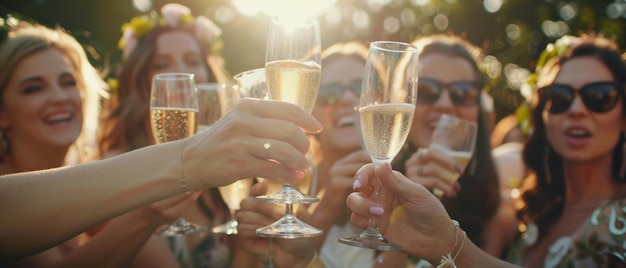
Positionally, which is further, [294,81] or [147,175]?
[294,81]

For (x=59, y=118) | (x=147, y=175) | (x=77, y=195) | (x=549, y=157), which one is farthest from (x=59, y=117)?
(x=549, y=157)

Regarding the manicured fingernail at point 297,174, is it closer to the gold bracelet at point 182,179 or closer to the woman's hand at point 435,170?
the gold bracelet at point 182,179

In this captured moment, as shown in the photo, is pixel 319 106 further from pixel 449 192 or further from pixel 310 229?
pixel 310 229

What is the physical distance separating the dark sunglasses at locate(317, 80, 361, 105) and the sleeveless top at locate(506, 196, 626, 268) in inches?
62.0

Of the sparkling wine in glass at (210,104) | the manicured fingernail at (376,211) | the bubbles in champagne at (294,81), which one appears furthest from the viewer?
the sparkling wine in glass at (210,104)

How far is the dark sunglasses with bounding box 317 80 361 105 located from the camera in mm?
4472

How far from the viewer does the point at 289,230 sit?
2557 mm

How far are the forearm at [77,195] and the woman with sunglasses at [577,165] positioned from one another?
8.67ft

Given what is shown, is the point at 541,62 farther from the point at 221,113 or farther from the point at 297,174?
the point at 297,174

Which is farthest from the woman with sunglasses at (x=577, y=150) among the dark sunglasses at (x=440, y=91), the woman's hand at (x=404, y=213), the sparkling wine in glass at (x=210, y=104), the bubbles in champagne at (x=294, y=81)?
the bubbles in champagne at (x=294, y=81)

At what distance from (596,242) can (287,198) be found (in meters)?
2.13

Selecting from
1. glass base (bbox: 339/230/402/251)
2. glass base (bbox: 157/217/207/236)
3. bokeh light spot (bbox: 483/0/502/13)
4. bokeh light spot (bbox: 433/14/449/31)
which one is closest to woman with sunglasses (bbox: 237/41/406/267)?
glass base (bbox: 157/217/207/236)

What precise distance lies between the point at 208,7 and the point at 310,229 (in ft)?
73.0

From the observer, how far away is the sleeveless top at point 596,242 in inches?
146
